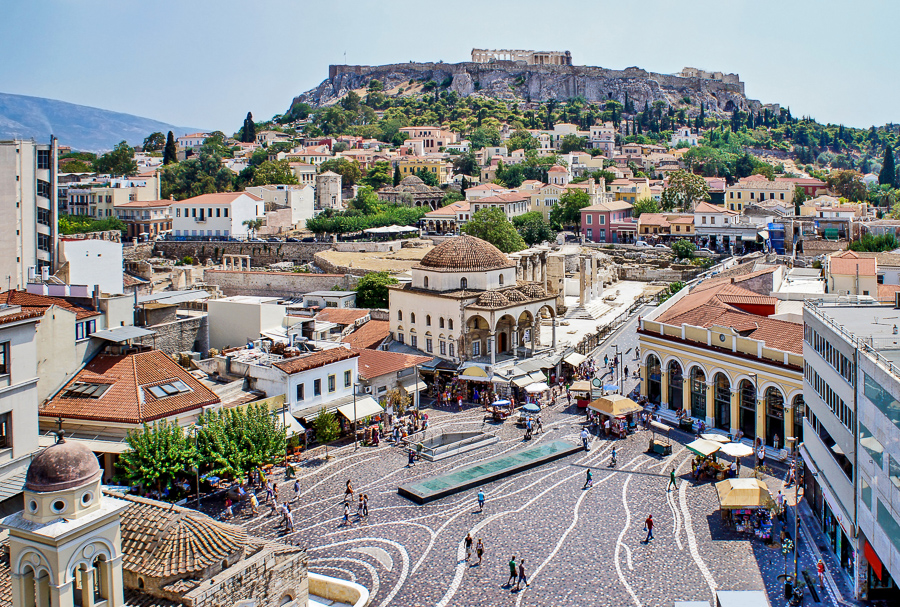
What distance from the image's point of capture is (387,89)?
194125mm

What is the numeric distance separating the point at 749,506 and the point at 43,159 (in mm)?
43915

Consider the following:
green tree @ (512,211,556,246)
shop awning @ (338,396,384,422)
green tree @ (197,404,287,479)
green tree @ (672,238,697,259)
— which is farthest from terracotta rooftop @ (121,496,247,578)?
green tree @ (512,211,556,246)

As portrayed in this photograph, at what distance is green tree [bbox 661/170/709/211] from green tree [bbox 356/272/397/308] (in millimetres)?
59659

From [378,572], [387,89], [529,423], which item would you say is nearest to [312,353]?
[529,423]

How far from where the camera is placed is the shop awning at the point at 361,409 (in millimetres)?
32750

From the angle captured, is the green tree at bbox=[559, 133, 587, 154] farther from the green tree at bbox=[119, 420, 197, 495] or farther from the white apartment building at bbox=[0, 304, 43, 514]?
the white apartment building at bbox=[0, 304, 43, 514]

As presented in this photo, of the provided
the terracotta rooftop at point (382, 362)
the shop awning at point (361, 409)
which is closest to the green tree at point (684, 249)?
the terracotta rooftop at point (382, 362)

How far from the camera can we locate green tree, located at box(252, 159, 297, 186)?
107 metres

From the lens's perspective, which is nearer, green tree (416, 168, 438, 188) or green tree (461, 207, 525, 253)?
green tree (461, 207, 525, 253)

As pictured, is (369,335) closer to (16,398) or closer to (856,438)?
(16,398)

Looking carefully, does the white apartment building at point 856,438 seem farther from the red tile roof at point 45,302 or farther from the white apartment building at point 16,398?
the red tile roof at point 45,302

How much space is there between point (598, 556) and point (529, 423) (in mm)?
10548

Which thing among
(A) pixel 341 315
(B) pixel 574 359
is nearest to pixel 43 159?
(A) pixel 341 315

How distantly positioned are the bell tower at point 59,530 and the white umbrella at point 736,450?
2038 centimetres
